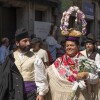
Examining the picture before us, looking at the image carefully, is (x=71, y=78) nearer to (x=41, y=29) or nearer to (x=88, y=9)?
(x=41, y=29)

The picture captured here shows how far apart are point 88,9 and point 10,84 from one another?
16299 millimetres

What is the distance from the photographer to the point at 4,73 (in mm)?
5355

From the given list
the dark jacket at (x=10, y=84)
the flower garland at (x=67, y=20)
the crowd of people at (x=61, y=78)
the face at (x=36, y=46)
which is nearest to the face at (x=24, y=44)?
the crowd of people at (x=61, y=78)

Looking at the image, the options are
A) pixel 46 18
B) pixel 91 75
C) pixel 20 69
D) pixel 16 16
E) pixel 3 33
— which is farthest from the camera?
pixel 46 18

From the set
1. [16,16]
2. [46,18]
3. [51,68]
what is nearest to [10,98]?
[51,68]

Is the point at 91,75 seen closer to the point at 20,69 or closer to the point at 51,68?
the point at 51,68

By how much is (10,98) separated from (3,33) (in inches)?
342

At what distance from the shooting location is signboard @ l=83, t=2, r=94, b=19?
20.5 metres

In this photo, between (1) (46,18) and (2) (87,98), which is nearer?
(2) (87,98)

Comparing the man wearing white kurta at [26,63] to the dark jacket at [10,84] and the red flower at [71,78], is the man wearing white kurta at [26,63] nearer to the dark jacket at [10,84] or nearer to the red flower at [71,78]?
the dark jacket at [10,84]

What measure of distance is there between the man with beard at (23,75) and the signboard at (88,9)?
14802mm

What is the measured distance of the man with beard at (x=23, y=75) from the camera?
5.20 meters

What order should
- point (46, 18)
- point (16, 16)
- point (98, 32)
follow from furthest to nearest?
point (98, 32) < point (46, 18) < point (16, 16)

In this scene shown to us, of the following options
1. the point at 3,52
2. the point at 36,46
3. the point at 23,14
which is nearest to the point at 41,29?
the point at 23,14
